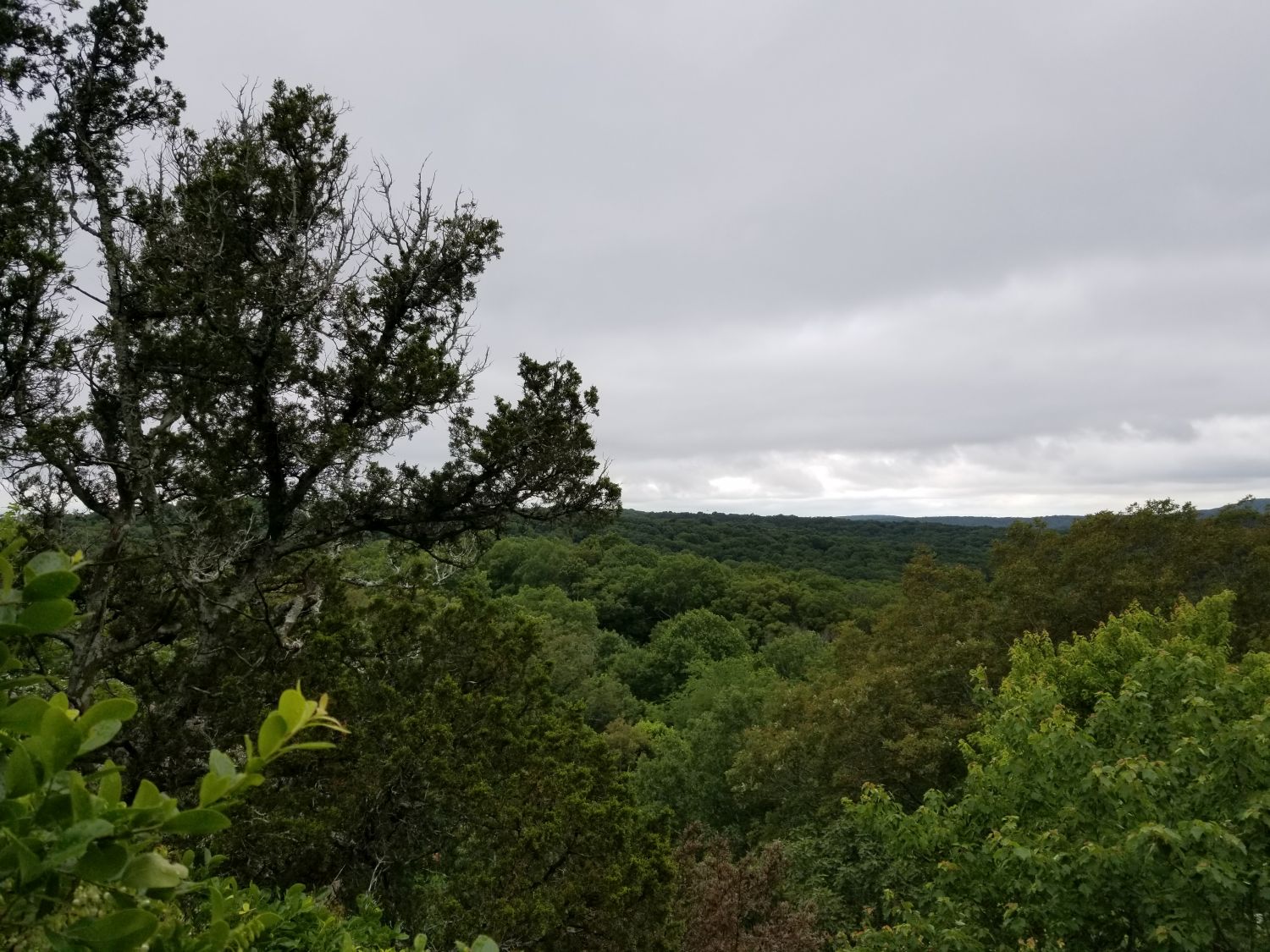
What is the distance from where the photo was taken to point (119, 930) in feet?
2.64

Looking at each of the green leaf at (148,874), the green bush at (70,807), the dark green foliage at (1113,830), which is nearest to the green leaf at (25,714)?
the green bush at (70,807)

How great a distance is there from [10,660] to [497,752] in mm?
7231

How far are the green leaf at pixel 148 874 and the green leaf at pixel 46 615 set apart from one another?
31 cm

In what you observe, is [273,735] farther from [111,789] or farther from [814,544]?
[814,544]

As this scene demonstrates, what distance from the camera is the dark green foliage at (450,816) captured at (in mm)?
6496

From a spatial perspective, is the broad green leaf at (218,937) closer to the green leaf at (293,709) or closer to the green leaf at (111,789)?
the green leaf at (111,789)

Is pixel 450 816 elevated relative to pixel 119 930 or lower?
lower

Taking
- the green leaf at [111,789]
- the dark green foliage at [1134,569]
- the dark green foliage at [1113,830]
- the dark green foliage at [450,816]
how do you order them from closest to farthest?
the green leaf at [111,789] < the dark green foliage at [1113,830] < the dark green foliage at [450,816] < the dark green foliage at [1134,569]

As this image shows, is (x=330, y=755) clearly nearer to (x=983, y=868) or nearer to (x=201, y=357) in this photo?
(x=201, y=357)

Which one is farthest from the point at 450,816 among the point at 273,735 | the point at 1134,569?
the point at 1134,569

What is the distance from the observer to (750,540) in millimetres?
102625

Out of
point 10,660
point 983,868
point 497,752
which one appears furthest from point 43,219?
point 983,868

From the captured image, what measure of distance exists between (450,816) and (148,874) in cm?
698

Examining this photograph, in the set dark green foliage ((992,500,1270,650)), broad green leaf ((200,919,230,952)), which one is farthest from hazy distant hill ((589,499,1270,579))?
broad green leaf ((200,919,230,952))
